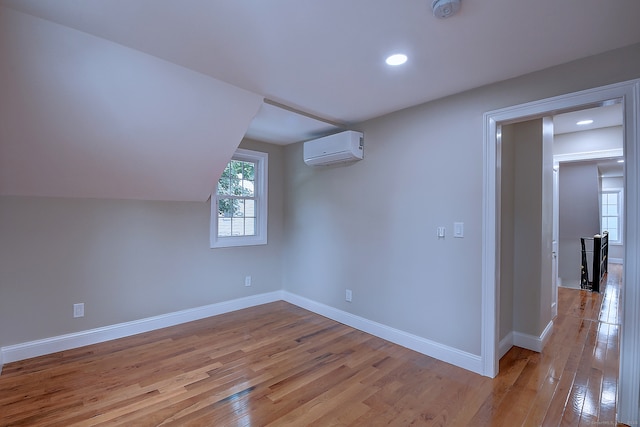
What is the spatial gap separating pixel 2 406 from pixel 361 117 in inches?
151

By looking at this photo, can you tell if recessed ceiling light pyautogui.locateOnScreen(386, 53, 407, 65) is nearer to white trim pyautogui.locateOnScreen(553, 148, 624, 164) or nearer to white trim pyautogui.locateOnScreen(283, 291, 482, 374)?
white trim pyautogui.locateOnScreen(283, 291, 482, 374)

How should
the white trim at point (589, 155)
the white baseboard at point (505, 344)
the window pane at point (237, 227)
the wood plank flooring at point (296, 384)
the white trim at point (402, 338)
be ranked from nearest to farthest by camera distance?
the wood plank flooring at point (296, 384), the white trim at point (402, 338), the white baseboard at point (505, 344), the white trim at point (589, 155), the window pane at point (237, 227)

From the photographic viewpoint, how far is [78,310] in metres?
2.90

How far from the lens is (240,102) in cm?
267

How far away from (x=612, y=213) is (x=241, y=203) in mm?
10919

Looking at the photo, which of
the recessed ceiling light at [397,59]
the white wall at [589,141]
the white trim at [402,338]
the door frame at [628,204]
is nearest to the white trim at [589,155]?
the white wall at [589,141]

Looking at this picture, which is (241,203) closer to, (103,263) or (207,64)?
(103,263)

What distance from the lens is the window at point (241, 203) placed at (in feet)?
13.0

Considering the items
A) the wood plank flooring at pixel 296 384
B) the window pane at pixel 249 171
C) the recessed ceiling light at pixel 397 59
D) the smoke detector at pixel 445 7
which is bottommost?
the wood plank flooring at pixel 296 384

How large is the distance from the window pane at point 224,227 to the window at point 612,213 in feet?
35.4

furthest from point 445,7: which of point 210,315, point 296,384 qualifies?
point 210,315

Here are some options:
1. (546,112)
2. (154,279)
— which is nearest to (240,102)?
(154,279)

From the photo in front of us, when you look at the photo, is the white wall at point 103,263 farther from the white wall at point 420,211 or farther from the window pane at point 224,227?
the white wall at point 420,211

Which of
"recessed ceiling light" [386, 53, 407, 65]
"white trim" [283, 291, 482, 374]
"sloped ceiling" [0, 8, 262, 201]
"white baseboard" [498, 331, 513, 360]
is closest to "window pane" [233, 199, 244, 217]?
"sloped ceiling" [0, 8, 262, 201]
